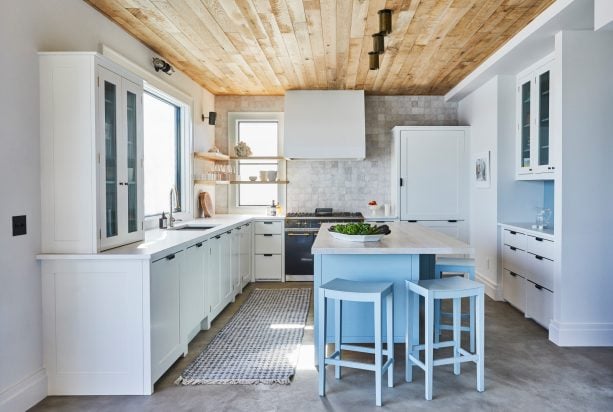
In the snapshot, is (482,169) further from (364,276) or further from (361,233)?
(364,276)

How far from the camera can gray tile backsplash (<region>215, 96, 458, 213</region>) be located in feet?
20.7

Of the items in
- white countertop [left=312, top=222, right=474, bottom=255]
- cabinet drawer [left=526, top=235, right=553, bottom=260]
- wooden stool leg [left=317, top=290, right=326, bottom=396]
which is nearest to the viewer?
wooden stool leg [left=317, top=290, right=326, bottom=396]

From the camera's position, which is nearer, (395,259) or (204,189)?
(395,259)

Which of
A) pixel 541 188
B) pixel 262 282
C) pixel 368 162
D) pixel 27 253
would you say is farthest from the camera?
pixel 368 162

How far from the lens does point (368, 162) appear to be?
6.30 meters

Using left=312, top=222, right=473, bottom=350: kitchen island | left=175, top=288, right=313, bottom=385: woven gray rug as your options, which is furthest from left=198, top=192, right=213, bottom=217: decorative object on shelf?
left=312, top=222, right=473, bottom=350: kitchen island

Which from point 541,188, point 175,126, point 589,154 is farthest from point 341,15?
point 541,188

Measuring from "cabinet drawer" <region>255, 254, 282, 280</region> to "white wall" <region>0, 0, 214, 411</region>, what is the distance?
332 centimetres

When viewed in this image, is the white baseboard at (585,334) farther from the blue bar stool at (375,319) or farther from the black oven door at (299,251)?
the black oven door at (299,251)

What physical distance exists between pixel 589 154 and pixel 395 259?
5.88ft

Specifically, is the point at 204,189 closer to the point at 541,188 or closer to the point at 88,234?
the point at 88,234

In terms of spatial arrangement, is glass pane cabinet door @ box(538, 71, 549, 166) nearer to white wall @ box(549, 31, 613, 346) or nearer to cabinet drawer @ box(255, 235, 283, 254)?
white wall @ box(549, 31, 613, 346)

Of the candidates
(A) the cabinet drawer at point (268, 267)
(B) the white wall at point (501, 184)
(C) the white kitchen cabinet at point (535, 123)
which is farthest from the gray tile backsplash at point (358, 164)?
(C) the white kitchen cabinet at point (535, 123)

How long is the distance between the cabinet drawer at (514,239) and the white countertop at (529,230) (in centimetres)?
5
